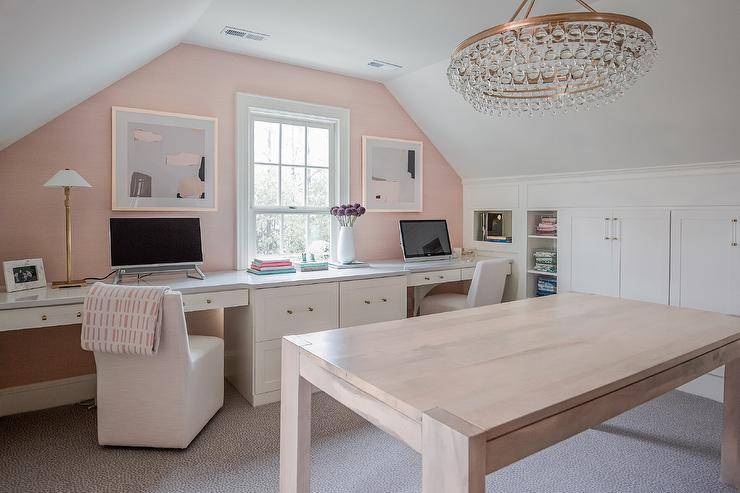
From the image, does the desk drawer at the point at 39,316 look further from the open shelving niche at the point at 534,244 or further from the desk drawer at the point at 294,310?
the open shelving niche at the point at 534,244

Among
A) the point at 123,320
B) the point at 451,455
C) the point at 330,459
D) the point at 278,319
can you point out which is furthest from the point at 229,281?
the point at 451,455

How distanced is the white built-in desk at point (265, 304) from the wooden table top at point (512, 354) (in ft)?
3.88

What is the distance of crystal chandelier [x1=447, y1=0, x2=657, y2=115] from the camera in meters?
1.53

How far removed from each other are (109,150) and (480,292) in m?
2.74

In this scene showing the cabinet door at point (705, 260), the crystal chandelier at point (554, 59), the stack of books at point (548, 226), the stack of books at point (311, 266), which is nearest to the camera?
the crystal chandelier at point (554, 59)

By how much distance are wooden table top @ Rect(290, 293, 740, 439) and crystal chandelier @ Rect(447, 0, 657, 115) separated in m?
0.93

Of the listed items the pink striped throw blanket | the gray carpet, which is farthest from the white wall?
the pink striped throw blanket

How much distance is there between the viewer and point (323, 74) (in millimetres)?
3883

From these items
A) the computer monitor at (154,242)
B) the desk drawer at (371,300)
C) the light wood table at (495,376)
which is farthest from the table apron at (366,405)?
the computer monitor at (154,242)

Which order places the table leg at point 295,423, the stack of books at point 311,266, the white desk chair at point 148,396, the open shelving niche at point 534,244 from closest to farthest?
the table leg at point 295,423 → the white desk chair at point 148,396 → the stack of books at point 311,266 → the open shelving niche at point 534,244

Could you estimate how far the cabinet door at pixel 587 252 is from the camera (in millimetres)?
3649

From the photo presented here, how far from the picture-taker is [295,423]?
171 cm

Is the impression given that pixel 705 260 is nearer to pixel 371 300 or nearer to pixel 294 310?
pixel 371 300

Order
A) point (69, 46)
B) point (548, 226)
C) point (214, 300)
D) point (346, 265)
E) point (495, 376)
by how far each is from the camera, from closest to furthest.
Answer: point (495, 376) < point (69, 46) < point (214, 300) < point (346, 265) < point (548, 226)
